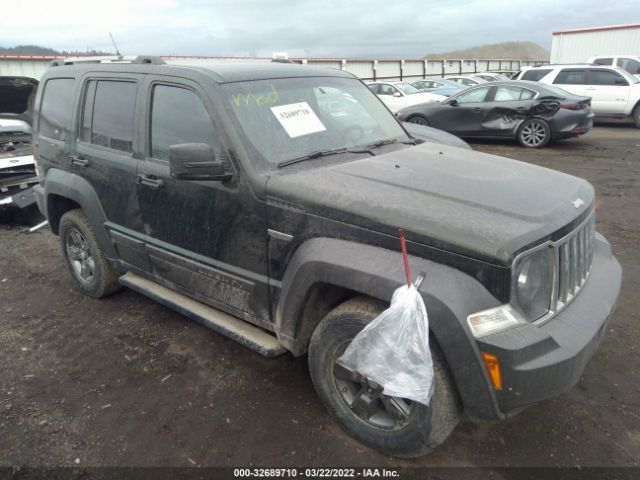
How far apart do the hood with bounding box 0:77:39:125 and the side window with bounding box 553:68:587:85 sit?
1287cm

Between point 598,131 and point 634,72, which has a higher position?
point 634,72

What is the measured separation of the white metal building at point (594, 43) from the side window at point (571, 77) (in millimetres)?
12489

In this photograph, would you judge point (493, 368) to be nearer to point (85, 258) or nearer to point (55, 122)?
point (85, 258)

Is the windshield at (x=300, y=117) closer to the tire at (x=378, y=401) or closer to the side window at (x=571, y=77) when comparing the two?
the tire at (x=378, y=401)

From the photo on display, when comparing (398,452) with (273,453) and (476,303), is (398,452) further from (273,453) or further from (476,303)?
(476,303)

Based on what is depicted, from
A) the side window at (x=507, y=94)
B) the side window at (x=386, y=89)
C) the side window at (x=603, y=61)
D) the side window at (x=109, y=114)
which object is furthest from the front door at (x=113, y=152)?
the side window at (x=603, y=61)

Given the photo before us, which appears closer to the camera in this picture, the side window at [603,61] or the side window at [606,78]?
the side window at [606,78]

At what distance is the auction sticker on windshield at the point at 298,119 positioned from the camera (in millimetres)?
2936

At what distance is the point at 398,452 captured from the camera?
243 centimetres

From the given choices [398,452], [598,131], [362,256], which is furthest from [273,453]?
[598,131]

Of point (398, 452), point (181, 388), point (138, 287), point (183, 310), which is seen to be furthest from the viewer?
point (138, 287)

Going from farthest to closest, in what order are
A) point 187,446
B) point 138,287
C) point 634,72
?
point 634,72 → point 138,287 → point 187,446

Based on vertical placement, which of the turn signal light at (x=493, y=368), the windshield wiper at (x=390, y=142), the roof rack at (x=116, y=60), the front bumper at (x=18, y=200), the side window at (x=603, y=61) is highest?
the roof rack at (x=116, y=60)

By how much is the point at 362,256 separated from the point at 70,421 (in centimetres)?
207
